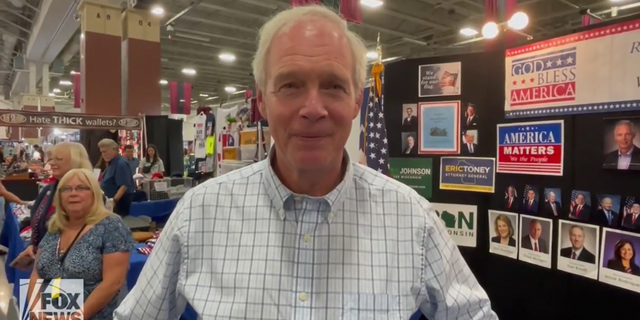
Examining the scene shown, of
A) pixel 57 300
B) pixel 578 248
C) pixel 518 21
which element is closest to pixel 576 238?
pixel 578 248

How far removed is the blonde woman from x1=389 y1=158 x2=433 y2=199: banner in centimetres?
183

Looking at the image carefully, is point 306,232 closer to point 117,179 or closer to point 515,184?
point 515,184

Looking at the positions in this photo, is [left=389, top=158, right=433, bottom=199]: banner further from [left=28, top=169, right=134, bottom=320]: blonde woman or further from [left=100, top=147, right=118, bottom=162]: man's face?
[left=100, top=147, right=118, bottom=162]: man's face

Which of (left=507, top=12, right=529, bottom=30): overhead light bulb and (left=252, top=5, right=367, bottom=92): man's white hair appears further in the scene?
(left=507, top=12, right=529, bottom=30): overhead light bulb

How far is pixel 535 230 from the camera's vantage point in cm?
242

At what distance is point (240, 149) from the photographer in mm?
5203

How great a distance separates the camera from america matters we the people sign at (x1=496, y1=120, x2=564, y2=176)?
90.3 inches

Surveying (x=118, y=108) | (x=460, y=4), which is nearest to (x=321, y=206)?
(x=118, y=108)

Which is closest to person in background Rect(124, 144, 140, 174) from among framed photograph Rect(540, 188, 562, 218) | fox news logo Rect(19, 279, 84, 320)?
fox news logo Rect(19, 279, 84, 320)

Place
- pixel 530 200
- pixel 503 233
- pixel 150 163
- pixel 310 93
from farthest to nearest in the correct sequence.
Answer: pixel 150 163 → pixel 503 233 → pixel 530 200 → pixel 310 93

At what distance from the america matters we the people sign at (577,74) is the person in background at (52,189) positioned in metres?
3.05

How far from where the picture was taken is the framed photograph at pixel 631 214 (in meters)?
1.95

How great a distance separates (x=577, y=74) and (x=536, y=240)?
931 millimetres

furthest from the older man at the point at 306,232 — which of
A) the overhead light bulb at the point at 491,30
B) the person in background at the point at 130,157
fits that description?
the person in background at the point at 130,157
